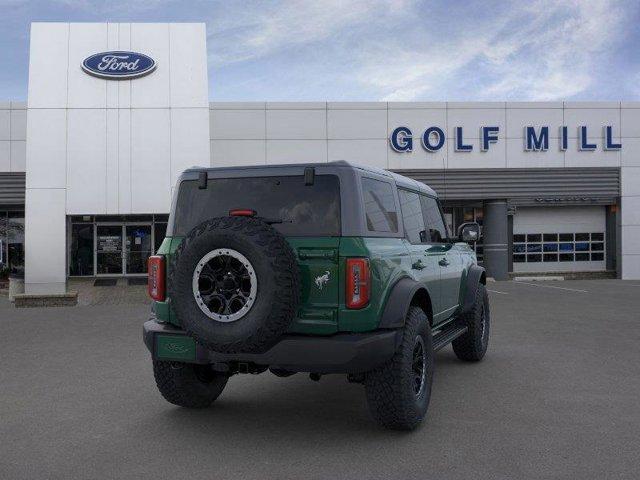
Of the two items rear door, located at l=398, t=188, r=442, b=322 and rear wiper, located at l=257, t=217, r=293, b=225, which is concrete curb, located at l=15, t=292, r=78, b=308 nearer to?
rear door, located at l=398, t=188, r=442, b=322

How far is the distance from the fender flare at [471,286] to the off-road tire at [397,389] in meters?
2.51

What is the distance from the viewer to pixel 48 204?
1980cm

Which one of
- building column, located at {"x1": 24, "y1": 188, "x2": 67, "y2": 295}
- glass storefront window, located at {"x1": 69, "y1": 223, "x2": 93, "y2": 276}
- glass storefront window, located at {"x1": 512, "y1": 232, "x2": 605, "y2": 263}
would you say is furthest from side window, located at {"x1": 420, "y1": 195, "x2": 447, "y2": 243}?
glass storefront window, located at {"x1": 512, "y1": 232, "x2": 605, "y2": 263}

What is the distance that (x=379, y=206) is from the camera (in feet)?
16.7

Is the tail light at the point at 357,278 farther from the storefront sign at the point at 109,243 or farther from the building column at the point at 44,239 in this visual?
the storefront sign at the point at 109,243

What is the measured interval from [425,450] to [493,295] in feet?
46.3

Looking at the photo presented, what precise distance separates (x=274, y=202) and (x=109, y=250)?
21211 mm

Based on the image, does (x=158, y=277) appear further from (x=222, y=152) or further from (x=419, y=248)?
A: (x=222, y=152)

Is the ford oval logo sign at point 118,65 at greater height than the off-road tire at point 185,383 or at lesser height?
greater

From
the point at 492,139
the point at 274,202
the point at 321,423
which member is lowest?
the point at 321,423

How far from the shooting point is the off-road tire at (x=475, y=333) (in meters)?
7.41

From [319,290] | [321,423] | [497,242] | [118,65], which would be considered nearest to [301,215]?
[319,290]

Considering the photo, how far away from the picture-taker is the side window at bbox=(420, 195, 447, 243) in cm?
640

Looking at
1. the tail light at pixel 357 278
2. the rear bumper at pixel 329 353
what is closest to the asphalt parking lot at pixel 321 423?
the rear bumper at pixel 329 353
